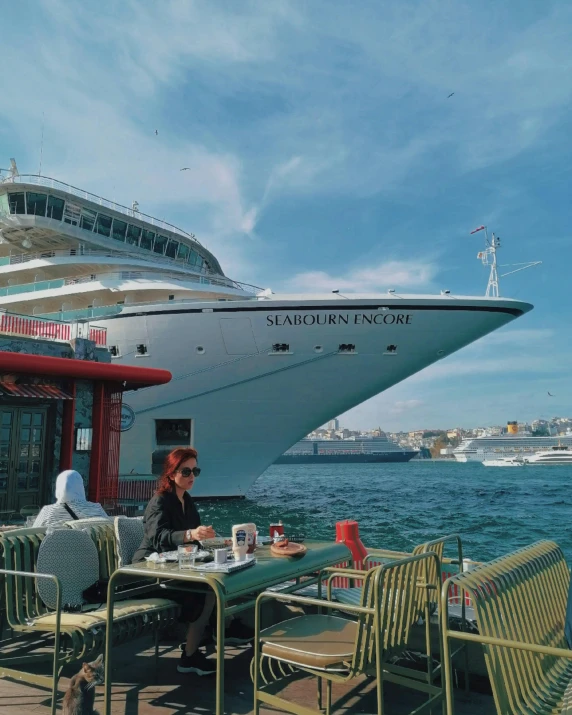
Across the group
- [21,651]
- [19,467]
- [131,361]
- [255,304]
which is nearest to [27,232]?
[131,361]

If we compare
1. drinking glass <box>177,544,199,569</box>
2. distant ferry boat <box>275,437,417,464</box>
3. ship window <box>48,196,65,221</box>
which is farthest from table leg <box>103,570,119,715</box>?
distant ferry boat <box>275,437,417,464</box>

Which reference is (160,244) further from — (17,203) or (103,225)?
(17,203)

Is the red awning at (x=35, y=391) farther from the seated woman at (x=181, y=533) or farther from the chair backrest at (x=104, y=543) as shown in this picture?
the seated woman at (x=181, y=533)

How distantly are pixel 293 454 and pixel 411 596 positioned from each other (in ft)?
392

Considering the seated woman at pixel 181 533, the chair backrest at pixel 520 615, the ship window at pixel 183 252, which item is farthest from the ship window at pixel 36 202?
the chair backrest at pixel 520 615

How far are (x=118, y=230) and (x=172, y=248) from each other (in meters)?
2.49

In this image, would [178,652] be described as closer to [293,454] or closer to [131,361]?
[131,361]

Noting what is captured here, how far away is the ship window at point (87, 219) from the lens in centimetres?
2350

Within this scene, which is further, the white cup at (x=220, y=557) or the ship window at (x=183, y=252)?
the ship window at (x=183, y=252)

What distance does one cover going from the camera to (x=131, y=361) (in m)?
18.6

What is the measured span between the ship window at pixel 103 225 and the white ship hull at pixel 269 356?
648cm

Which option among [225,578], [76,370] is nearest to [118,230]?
[76,370]

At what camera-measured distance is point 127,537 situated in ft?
13.6

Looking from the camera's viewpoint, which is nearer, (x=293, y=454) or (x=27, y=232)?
(x=27, y=232)
